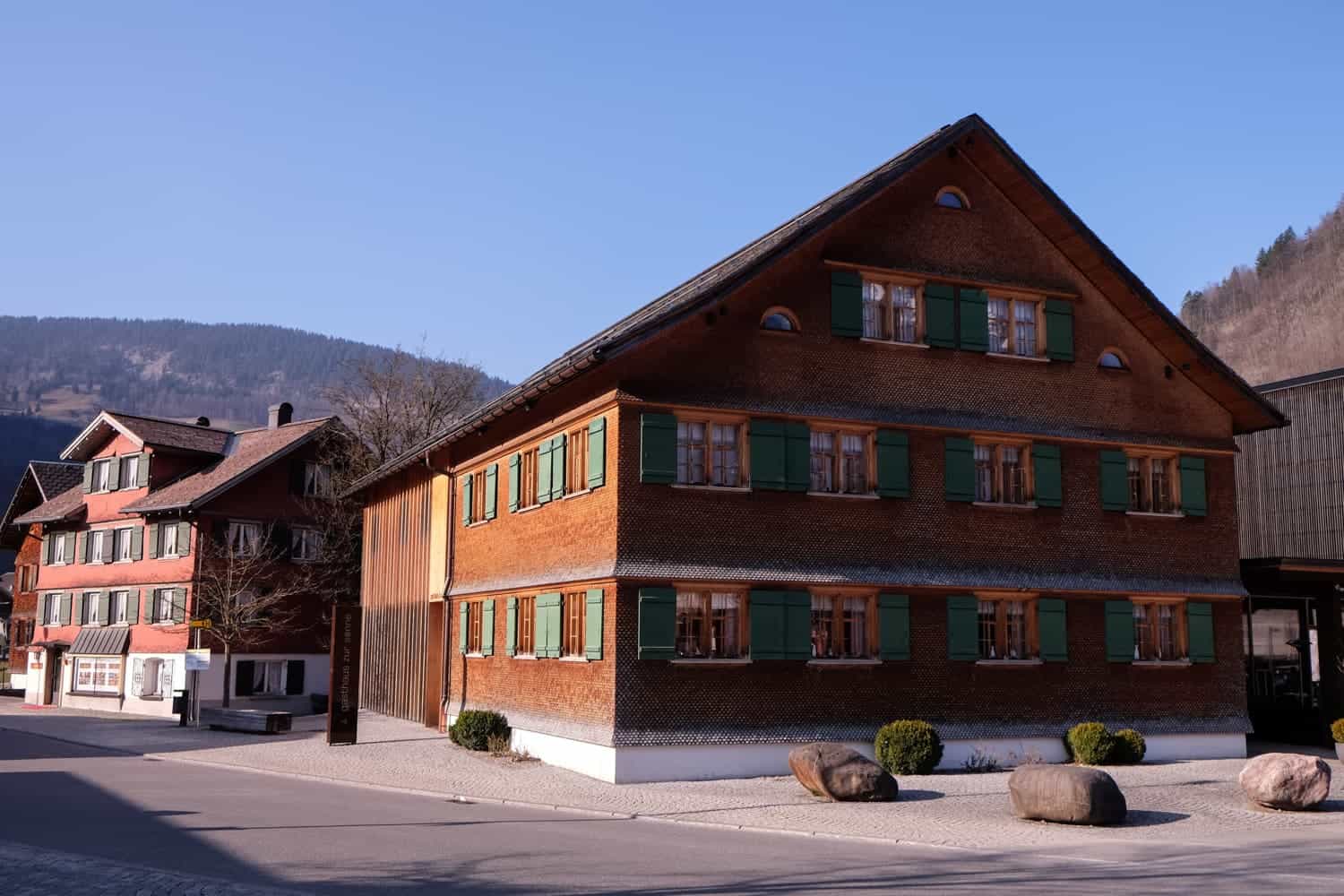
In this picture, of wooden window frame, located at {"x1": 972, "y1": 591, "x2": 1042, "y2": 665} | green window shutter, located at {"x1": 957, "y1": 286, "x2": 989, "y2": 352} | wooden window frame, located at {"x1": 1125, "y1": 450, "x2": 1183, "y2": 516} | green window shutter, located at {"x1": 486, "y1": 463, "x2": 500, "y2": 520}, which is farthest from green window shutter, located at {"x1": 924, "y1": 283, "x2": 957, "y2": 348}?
green window shutter, located at {"x1": 486, "y1": 463, "x2": 500, "y2": 520}

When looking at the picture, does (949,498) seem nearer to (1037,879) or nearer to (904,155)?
(904,155)

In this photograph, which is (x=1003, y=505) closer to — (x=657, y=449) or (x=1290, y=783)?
(x=657, y=449)

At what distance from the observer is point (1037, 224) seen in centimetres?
2823

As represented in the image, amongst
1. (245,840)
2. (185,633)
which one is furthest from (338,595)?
(245,840)

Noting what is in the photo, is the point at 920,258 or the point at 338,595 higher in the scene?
the point at 920,258

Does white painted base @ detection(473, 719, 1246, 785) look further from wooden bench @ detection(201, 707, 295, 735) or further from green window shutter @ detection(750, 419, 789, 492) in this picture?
wooden bench @ detection(201, 707, 295, 735)

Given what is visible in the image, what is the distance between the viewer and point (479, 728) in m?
27.8

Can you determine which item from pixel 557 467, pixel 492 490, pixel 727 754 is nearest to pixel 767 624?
pixel 727 754

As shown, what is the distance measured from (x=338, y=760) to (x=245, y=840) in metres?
11.2

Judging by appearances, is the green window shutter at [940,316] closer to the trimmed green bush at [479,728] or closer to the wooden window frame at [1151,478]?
the wooden window frame at [1151,478]

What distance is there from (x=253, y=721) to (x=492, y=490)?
9.77 meters

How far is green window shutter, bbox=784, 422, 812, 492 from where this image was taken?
2464 cm

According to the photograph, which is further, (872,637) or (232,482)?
(232,482)

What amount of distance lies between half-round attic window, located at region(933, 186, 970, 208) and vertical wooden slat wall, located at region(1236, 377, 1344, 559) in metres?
14.7
